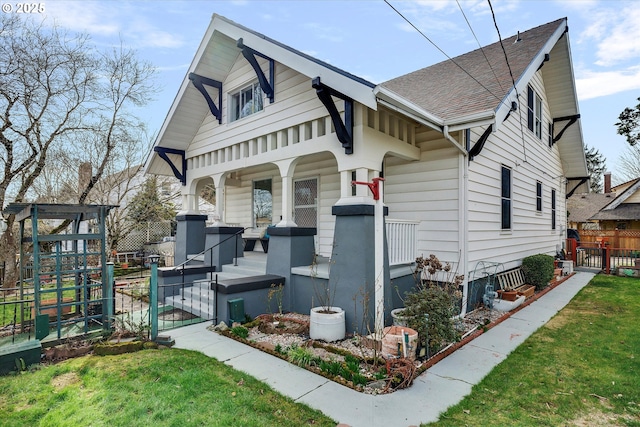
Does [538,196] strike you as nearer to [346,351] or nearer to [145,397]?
[346,351]

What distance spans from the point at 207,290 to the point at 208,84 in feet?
17.4

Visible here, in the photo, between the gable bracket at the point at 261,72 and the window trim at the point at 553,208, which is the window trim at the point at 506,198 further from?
the gable bracket at the point at 261,72

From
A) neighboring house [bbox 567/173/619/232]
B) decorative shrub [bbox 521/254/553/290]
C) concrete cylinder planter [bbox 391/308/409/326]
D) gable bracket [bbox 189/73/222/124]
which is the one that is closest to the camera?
concrete cylinder planter [bbox 391/308/409/326]

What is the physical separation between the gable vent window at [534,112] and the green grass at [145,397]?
Answer: 34.0ft

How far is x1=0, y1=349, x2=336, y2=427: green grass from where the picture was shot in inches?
119

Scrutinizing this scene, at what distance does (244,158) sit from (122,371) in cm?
502

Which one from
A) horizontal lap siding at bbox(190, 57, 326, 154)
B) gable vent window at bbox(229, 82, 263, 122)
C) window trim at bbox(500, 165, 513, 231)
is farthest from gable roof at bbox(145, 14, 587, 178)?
window trim at bbox(500, 165, 513, 231)

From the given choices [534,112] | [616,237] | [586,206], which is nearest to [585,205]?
[586,206]

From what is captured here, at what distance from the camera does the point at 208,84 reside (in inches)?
339

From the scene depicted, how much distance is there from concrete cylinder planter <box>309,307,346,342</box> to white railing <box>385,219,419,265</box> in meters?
1.41

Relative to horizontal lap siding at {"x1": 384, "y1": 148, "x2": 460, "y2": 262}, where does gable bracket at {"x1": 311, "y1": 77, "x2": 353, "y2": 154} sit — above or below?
above

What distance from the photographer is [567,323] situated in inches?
240

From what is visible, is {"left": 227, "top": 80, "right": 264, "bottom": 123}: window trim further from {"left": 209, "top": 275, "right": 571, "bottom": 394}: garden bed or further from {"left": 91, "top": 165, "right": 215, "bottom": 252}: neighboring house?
{"left": 91, "top": 165, "right": 215, "bottom": 252}: neighboring house

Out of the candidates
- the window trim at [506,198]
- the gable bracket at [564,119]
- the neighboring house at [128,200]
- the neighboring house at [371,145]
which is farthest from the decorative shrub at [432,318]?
the gable bracket at [564,119]
